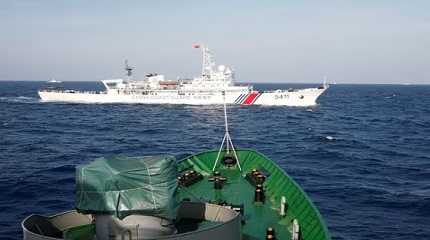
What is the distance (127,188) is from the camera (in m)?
8.68

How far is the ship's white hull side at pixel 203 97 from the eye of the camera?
118 m

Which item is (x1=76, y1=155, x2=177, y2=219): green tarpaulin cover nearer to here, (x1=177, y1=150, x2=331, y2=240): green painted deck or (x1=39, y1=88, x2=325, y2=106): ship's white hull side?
(x1=177, y1=150, x2=331, y2=240): green painted deck

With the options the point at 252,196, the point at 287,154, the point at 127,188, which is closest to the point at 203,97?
the point at 287,154

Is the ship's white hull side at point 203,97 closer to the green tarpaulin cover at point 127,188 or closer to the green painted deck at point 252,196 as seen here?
the green painted deck at point 252,196

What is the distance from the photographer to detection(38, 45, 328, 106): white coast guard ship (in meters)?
118

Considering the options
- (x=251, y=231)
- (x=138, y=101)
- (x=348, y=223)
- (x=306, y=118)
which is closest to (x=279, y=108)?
(x=306, y=118)

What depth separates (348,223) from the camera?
80.0ft

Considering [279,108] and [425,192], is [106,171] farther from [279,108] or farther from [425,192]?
[279,108]

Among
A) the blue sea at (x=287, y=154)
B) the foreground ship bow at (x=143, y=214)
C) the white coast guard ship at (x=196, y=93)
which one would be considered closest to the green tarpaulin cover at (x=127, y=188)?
the foreground ship bow at (x=143, y=214)

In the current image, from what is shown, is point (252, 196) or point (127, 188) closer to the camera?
point (127, 188)

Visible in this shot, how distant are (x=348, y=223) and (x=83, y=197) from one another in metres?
18.9

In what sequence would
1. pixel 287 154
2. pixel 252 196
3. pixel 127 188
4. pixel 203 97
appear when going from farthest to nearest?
pixel 203 97 → pixel 287 154 → pixel 252 196 → pixel 127 188

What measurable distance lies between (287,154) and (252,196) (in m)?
29.7

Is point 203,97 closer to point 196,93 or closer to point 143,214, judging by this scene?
point 196,93
